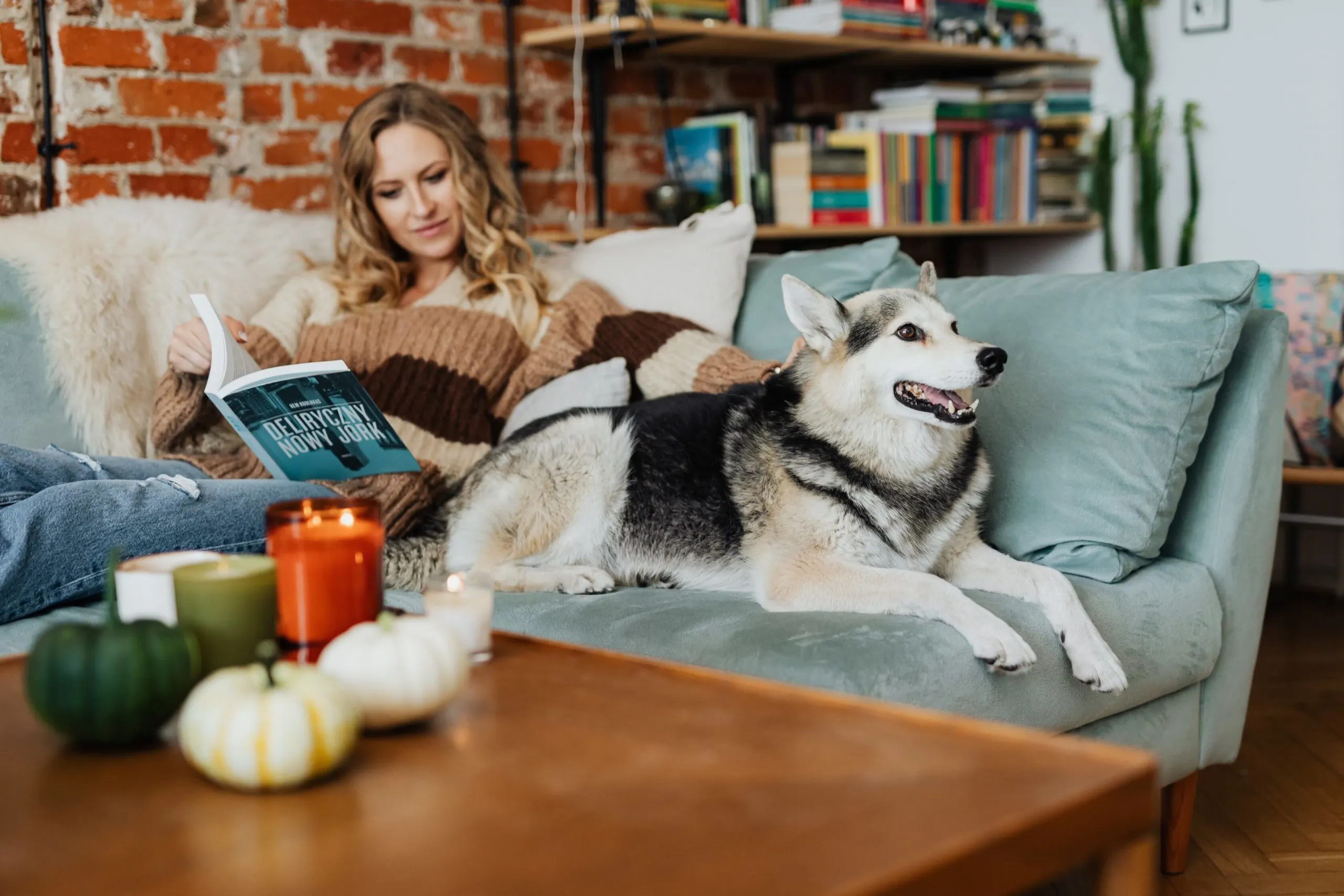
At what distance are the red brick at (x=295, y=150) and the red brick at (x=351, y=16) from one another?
0.84 feet

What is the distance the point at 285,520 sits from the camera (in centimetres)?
116

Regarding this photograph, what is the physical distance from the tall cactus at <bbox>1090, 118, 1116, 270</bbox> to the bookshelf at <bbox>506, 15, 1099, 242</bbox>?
0.19 ft

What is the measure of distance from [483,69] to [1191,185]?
220 cm

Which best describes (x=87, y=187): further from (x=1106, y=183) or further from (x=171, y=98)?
(x=1106, y=183)

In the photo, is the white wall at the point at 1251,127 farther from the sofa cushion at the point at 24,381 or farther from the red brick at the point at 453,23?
the sofa cushion at the point at 24,381

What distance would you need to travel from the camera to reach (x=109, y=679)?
95 centimetres

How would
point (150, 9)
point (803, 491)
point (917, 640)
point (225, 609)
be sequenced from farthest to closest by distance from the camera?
1. point (150, 9)
2. point (803, 491)
3. point (917, 640)
4. point (225, 609)

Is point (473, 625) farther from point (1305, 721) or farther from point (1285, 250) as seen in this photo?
point (1285, 250)

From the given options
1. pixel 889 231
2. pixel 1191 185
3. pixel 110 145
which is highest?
pixel 110 145

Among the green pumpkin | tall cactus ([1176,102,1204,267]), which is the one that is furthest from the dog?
tall cactus ([1176,102,1204,267])

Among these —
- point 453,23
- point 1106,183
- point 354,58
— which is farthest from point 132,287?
point 1106,183

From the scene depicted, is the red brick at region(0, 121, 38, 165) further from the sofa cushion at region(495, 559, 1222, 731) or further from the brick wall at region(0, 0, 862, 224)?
the sofa cushion at region(495, 559, 1222, 731)

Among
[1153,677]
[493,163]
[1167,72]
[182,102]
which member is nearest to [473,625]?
[1153,677]

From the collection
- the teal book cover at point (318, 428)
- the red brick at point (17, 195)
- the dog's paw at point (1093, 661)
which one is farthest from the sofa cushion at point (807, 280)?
the red brick at point (17, 195)
